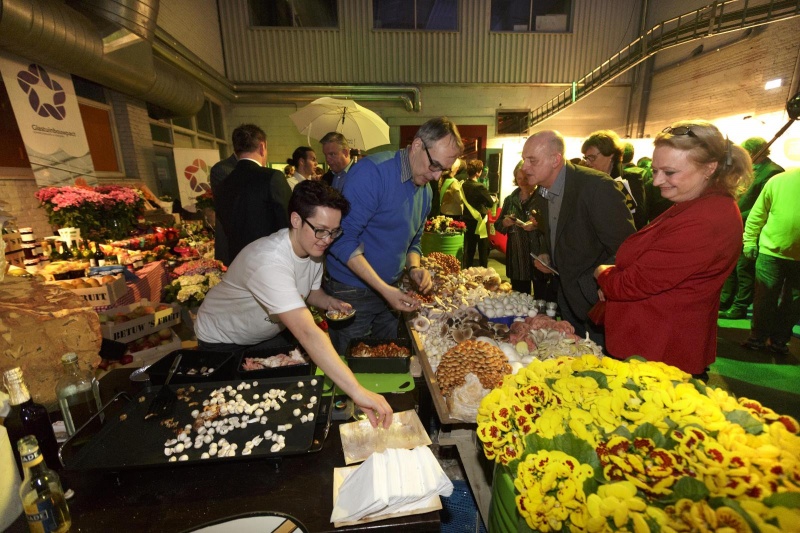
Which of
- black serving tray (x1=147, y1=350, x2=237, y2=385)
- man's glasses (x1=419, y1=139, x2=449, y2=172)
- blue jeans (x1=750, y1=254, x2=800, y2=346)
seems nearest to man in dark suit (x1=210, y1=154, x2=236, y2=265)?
black serving tray (x1=147, y1=350, x2=237, y2=385)

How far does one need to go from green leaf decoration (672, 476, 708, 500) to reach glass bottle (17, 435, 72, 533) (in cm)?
165

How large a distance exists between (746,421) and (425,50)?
11684 millimetres

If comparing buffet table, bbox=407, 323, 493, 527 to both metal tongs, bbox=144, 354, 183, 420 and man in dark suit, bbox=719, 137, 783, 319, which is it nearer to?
metal tongs, bbox=144, 354, 183, 420

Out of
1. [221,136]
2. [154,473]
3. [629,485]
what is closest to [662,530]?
[629,485]

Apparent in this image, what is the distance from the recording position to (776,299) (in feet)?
12.9

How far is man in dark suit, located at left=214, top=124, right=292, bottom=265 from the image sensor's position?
318 cm

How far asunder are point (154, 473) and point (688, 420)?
5.63 feet

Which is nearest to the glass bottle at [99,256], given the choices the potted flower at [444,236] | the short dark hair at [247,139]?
the short dark hair at [247,139]

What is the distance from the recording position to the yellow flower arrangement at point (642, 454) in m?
0.74

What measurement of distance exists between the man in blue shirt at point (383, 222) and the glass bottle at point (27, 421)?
1228 mm

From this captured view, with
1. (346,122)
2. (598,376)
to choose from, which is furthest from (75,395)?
(346,122)

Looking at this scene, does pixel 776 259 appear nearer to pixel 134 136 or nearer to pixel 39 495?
pixel 39 495

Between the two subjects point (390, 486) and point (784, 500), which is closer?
point (784, 500)

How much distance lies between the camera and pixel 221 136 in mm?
10461
